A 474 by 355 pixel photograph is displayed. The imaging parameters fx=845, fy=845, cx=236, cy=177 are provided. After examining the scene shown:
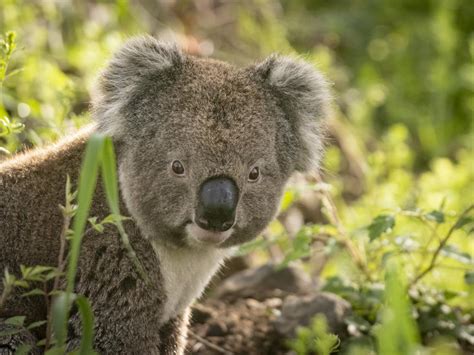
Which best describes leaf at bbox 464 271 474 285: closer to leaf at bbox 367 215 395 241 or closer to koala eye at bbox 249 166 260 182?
leaf at bbox 367 215 395 241

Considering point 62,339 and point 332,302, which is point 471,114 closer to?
point 332,302

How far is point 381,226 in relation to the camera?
4.14m

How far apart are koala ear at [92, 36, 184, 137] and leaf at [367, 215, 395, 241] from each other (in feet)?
4.07

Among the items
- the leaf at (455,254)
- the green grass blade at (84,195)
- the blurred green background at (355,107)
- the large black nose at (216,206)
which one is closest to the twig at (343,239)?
the blurred green background at (355,107)

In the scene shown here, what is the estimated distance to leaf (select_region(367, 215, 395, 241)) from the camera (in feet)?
13.5

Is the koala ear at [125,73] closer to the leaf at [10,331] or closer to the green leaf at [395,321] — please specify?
the leaf at [10,331]

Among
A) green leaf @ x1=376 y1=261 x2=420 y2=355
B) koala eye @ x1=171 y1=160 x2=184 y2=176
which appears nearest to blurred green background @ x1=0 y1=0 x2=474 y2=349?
koala eye @ x1=171 y1=160 x2=184 y2=176

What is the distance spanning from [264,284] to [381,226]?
4.53 feet

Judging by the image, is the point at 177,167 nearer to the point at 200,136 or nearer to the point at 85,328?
the point at 200,136

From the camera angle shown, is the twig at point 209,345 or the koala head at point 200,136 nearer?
the koala head at point 200,136

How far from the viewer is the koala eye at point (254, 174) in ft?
12.4

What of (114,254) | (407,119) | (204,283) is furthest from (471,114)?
(114,254)

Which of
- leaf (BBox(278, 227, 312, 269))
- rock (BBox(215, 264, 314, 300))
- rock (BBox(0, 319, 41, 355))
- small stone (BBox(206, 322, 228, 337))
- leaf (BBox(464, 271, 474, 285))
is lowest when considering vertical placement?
small stone (BBox(206, 322, 228, 337))

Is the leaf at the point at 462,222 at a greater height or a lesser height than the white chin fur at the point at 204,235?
greater
